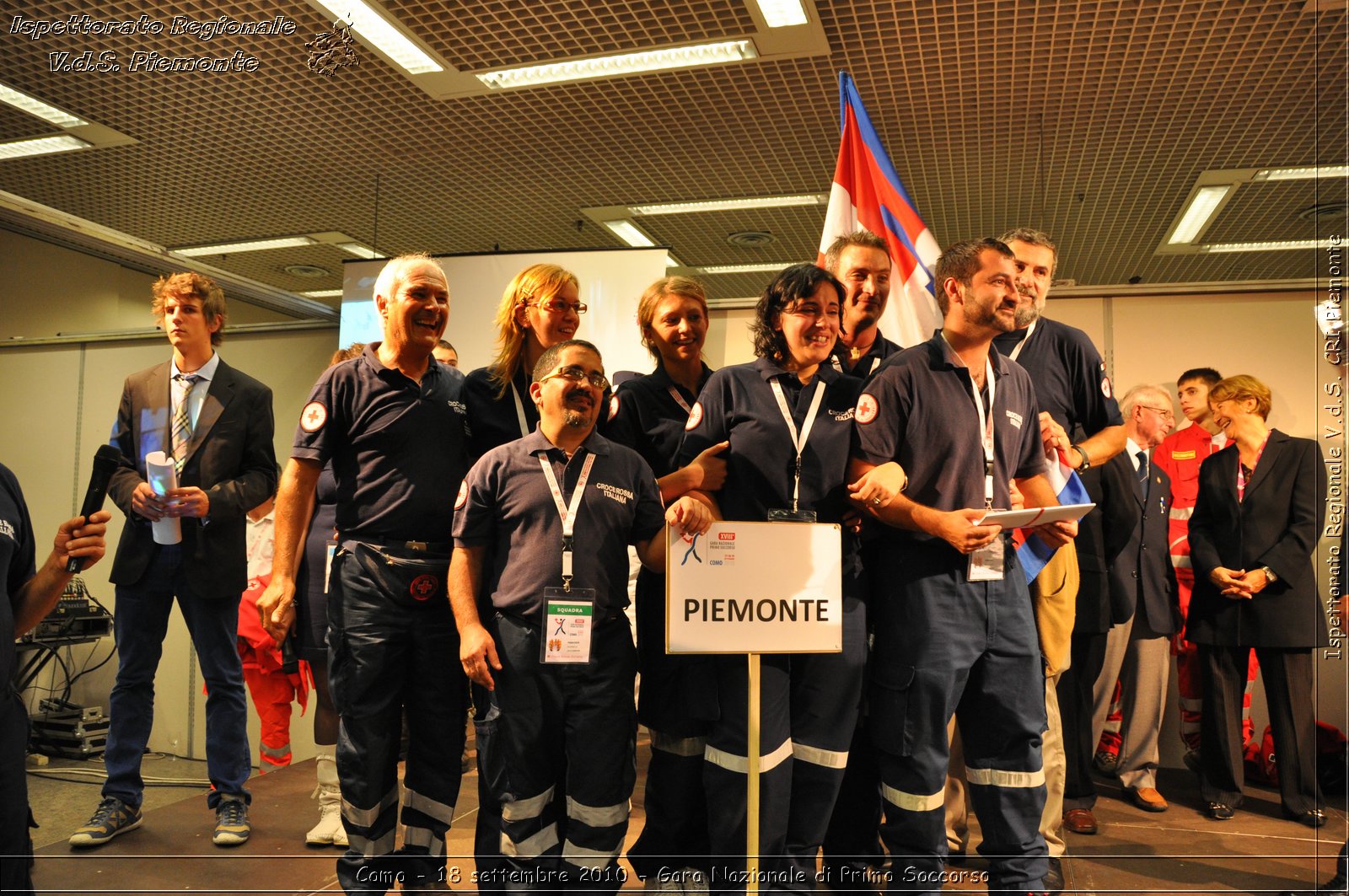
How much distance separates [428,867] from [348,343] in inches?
134

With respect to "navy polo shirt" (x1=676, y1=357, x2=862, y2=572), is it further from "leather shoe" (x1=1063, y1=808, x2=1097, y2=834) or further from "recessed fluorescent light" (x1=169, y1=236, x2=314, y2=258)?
"recessed fluorescent light" (x1=169, y1=236, x2=314, y2=258)

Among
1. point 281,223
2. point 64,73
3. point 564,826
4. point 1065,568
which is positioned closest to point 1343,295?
point 1065,568

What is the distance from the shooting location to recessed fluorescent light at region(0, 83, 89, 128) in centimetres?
556

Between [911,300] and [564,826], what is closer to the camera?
[564,826]

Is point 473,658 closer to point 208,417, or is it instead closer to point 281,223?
point 208,417

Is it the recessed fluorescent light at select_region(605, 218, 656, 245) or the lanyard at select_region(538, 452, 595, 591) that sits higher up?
the recessed fluorescent light at select_region(605, 218, 656, 245)

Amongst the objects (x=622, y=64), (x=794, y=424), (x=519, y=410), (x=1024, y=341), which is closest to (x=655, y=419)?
(x=519, y=410)

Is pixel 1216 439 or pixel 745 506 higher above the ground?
pixel 1216 439

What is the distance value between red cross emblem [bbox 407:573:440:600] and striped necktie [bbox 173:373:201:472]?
139 cm

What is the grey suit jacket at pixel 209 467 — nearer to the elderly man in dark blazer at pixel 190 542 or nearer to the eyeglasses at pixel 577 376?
the elderly man in dark blazer at pixel 190 542

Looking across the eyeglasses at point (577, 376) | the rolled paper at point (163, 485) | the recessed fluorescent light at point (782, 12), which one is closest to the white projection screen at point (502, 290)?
the recessed fluorescent light at point (782, 12)

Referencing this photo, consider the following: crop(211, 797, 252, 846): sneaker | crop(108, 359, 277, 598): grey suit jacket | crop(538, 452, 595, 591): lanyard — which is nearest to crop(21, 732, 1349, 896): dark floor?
crop(211, 797, 252, 846): sneaker

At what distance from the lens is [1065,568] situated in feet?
10.1

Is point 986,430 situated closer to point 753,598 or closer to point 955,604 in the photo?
point 955,604
